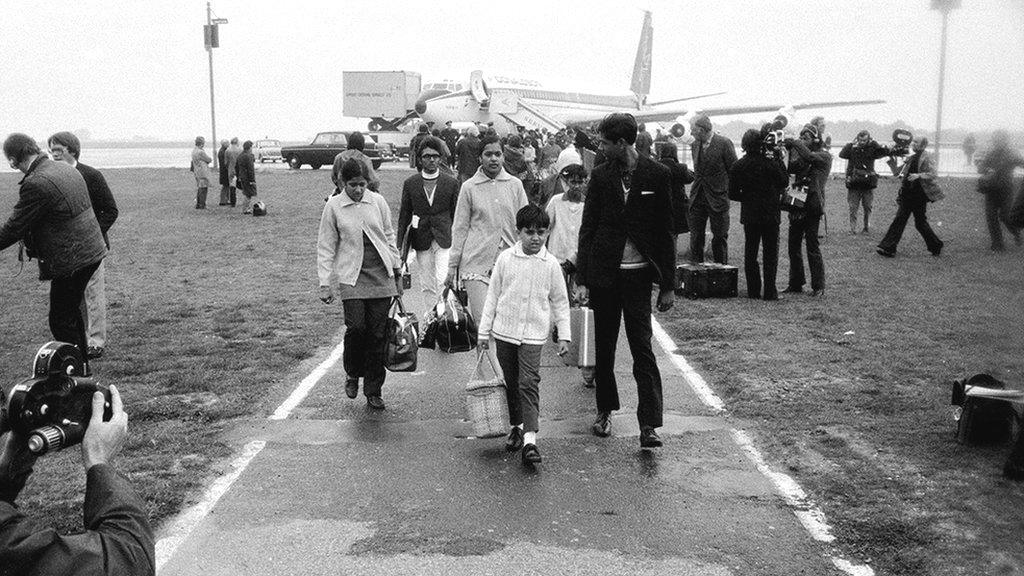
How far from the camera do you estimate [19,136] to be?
7.87m

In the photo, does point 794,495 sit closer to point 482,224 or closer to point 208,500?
point 208,500

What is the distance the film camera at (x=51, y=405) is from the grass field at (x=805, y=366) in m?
2.57

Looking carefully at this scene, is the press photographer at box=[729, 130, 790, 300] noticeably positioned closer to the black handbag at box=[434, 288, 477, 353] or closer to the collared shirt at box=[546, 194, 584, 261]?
the collared shirt at box=[546, 194, 584, 261]

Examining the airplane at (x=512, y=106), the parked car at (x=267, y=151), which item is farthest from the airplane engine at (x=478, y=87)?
the parked car at (x=267, y=151)

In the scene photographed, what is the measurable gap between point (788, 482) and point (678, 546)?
124 cm

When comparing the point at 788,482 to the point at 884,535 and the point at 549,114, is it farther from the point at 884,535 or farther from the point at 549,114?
the point at 549,114

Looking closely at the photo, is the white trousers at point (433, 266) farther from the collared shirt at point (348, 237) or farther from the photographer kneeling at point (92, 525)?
the photographer kneeling at point (92, 525)

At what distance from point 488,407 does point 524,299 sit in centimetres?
75

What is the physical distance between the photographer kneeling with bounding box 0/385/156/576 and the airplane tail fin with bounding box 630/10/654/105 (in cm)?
7063

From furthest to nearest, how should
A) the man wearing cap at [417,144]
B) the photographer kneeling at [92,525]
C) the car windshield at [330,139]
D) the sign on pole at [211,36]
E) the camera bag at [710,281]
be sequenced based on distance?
the car windshield at [330,139] < the sign on pole at [211,36] < the camera bag at [710,281] < the man wearing cap at [417,144] < the photographer kneeling at [92,525]

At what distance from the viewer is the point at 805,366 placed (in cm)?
884

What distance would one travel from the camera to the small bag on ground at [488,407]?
6544 mm

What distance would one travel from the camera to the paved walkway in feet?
15.5

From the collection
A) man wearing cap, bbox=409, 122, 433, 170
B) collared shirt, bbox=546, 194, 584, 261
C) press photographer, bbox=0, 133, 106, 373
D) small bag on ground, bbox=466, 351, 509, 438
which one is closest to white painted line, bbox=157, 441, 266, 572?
small bag on ground, bbox=466, 351, 509, 438
